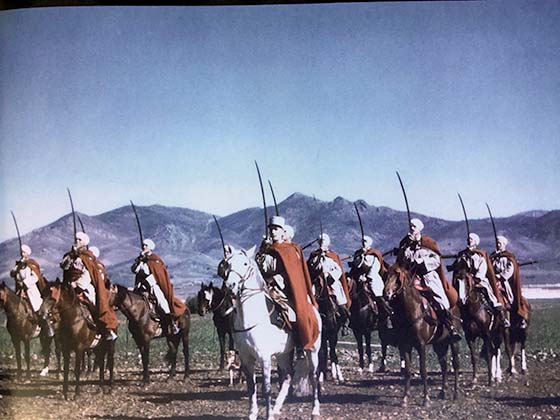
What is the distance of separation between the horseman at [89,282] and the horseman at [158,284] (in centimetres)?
28

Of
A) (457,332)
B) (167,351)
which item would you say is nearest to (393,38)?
(457,332)

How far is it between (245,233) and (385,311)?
4.13ft

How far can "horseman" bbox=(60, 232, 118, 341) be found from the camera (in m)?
7.54

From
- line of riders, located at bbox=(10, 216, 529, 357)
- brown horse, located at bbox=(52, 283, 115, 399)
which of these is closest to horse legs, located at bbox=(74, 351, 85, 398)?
brown horse, located at bbox=(52, 283, 115, 399)

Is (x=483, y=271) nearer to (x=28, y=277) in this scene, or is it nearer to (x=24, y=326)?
(x=28, y=277)

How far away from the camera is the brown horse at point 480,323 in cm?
766

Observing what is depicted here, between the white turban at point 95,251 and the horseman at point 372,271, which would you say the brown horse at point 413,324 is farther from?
the white turban at point 95,251

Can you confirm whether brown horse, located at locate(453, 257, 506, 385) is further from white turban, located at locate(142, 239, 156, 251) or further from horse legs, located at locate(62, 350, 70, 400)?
horse legs, located at locate(62, 350, 70, 400)

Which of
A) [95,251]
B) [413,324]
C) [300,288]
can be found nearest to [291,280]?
[300,288]

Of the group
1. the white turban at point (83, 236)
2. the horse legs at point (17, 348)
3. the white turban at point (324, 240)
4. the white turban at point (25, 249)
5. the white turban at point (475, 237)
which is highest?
the white turban at point (83, 236)

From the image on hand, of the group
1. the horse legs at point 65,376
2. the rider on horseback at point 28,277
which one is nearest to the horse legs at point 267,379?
the horse legs at point 65,376

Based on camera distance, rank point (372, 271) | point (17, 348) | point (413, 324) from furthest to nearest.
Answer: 1. point (372, 271)
2. point (17, 348)
3. point (413, 324)

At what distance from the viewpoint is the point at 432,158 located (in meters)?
7.34

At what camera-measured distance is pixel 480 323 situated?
774cm
